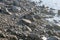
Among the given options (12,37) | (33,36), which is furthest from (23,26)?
(12,37)

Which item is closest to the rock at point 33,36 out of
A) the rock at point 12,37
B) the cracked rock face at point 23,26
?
the cracked rock face at point 23,26

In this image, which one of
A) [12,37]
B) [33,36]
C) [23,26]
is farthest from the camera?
[23,26]

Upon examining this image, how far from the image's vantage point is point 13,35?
1266cm

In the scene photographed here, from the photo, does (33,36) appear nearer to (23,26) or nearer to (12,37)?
(12,37)

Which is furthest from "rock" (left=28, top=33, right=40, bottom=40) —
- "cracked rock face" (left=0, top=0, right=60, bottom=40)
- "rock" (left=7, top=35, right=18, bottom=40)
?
"rock" (left=7, top=35, right=18, bottom=40)

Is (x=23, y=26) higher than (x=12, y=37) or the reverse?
the reverse

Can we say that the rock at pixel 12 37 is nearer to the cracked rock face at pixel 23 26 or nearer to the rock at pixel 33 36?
the cracked rock face at pixel 23 26

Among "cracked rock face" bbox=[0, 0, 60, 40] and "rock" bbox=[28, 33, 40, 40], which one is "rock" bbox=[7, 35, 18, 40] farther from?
"rock" bbox=[28, 33, 40, 40]

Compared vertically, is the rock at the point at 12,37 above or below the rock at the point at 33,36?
above

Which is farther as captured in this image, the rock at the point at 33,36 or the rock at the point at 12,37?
the rock at the point at 33,36

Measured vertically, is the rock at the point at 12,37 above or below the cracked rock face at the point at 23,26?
above

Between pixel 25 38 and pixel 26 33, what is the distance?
540 mm

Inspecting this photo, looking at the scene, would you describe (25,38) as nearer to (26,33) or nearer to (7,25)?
(26,33)

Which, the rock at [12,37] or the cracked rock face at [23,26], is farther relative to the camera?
the cracked rock face at [23,26]
